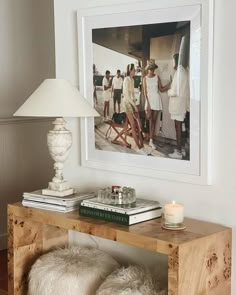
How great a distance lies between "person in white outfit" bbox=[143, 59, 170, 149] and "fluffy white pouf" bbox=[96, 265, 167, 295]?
21.5 inches

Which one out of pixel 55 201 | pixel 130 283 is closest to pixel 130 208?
pixel 130 283

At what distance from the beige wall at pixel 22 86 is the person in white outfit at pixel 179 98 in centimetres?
190

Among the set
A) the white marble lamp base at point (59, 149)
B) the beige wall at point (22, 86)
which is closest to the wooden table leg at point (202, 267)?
the white marble lamp base at point (59, 149)

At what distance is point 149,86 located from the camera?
7.90 ft

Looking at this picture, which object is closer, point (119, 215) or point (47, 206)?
point (119, 215)

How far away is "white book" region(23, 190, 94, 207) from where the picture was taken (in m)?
2.51

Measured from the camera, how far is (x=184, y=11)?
2.22m

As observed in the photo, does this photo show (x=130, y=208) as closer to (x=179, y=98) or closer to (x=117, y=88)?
(x=179, y=98)

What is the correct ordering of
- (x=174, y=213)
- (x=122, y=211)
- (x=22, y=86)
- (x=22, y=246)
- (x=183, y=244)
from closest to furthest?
(x=183, y=244) < (x=174, y=213) < (x=122, y=211) < (x=22, y=246) < (x=22, y=86)

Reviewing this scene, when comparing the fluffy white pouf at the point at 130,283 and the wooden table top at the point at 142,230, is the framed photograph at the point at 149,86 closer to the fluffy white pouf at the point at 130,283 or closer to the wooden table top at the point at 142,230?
the wooden table top at the point at 142,230

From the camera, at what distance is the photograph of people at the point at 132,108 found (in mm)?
2479

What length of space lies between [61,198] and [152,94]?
63 centimetres

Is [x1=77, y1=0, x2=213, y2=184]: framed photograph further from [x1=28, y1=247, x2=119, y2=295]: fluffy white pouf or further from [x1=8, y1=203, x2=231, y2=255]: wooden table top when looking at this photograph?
[x1=28, y1=247, x2=119, y2=295]: fluffy white pouf

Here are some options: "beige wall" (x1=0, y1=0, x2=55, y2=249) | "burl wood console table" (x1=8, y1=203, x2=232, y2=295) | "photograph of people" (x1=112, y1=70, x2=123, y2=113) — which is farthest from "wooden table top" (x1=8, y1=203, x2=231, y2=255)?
"beige wall" (x1=0, y1=0, x2=55, y2=249)
